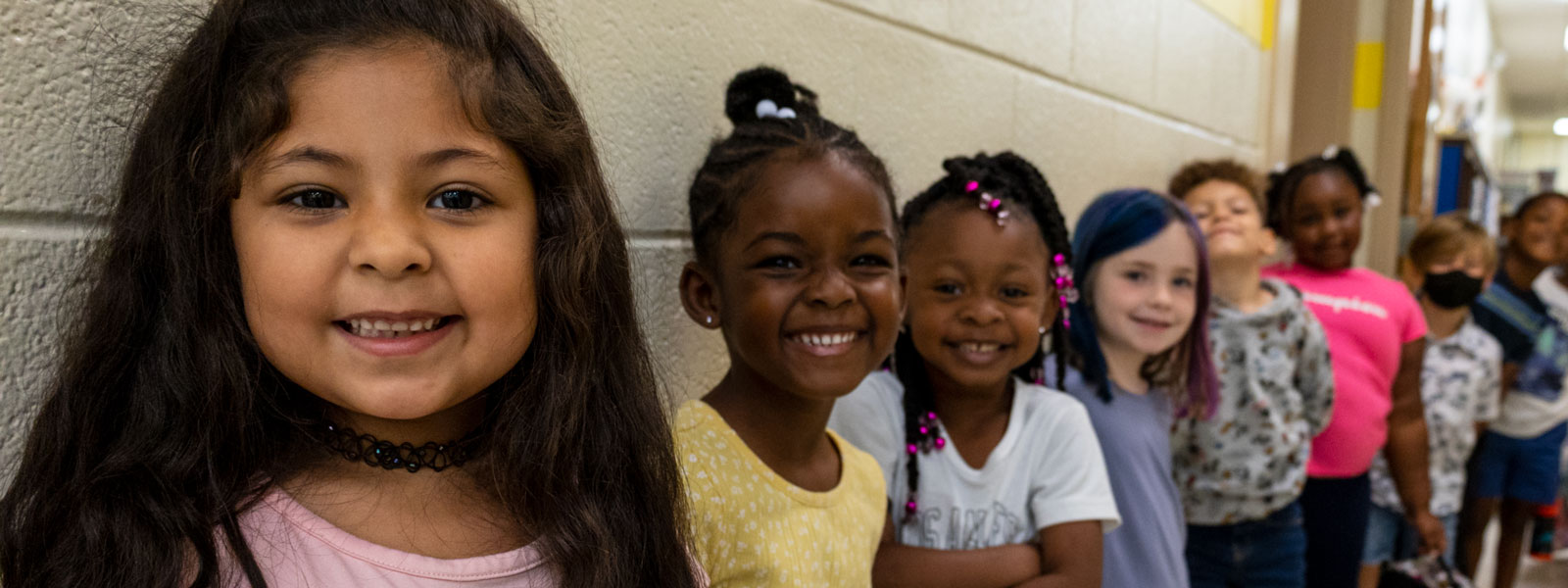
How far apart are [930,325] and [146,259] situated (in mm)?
1061

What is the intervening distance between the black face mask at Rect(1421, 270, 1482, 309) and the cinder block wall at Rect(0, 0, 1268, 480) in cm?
91

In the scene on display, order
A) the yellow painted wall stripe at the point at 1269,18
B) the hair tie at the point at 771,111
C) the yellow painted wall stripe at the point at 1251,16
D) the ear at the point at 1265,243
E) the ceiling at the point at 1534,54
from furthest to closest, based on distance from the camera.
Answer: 1. the ceiling at the point at 1534,54
2. the yellow painted wall stripe at the point at 1269,18
3. the yellow painted wall stripe at the point at 1251,16
4. the ear at the point at 1265,243
5. the hair tie at the point at 771,111

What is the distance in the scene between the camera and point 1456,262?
3.64m

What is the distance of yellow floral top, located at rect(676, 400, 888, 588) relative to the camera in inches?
48.2

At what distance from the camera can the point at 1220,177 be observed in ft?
9.84

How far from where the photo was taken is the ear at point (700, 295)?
137cm

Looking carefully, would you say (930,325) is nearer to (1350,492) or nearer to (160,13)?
(160,13)

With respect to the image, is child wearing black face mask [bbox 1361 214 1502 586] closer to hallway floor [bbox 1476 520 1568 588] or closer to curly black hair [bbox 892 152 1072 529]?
hallway floor [bbox 1476 520 1568 588]

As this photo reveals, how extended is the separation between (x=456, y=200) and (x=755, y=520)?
0.54 metres

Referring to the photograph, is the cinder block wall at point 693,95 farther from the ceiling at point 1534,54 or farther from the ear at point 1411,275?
the ceiling at point 1534,54

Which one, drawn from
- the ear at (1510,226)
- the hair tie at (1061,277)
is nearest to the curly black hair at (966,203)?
the hair tie at (1061,277)

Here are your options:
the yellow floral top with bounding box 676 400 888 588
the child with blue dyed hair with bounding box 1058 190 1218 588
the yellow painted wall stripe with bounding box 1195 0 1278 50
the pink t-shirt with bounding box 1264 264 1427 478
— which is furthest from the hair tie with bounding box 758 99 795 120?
Result: the yellow painted wall stripe with bounding box 1195 0 1278 50

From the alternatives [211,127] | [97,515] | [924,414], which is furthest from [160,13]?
[924,414]

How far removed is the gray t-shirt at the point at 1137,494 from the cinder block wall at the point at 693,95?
585 mm
